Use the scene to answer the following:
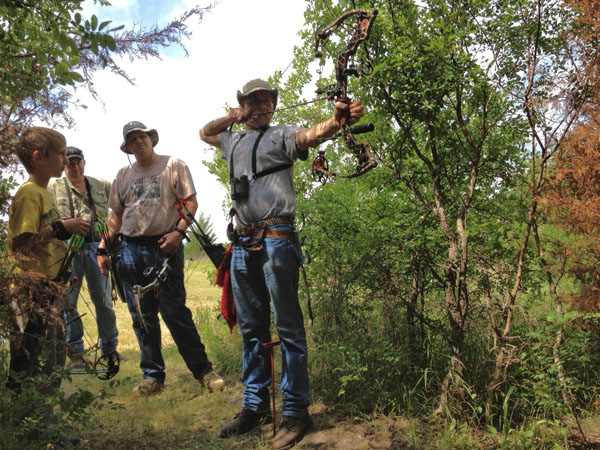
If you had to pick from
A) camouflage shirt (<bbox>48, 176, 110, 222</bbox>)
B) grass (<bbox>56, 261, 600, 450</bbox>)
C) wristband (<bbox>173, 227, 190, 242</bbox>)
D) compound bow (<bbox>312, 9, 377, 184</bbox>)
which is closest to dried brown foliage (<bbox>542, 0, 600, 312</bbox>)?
grass (<bbox>56, 261, 600, 450</bbox>)

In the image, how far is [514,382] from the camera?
345cm

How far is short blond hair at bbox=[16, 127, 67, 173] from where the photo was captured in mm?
3041

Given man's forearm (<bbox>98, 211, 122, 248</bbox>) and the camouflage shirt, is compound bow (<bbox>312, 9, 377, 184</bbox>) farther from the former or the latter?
the camouflage shirt

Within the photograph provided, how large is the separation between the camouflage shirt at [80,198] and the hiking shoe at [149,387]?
6.15 feet

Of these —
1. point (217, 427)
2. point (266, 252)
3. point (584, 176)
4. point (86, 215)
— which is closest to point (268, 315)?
point (266, 252)

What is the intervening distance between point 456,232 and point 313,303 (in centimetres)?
146

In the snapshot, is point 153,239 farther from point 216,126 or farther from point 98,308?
point 98,308

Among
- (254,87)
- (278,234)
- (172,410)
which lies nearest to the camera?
(278,234)

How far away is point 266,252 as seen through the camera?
3.40 meters

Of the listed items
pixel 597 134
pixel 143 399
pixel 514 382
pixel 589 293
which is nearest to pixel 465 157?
pixel 597 134

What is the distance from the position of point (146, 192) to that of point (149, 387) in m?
1.84

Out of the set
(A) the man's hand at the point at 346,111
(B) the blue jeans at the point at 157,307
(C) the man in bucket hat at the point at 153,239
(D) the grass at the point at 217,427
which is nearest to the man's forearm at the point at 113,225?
(C) the man in bucket hat at the point at 153,239

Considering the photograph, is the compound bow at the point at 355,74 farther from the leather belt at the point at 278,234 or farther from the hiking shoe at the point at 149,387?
the hiking shoe at the point at 149,387

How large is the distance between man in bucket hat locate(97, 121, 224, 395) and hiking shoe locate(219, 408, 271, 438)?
93cm
